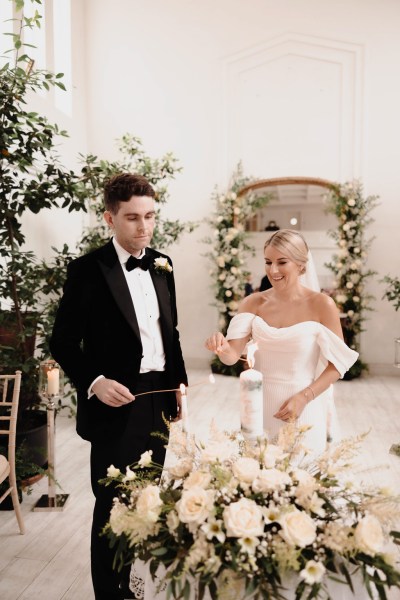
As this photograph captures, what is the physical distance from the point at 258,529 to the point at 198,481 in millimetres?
191

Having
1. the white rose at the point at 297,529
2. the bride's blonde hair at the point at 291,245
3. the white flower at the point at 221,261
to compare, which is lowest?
the white rose at the point at 297,529

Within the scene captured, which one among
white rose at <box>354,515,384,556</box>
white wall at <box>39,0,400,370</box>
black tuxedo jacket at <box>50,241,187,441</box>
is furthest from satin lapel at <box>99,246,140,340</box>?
white wall at <box>39,0,400,370</box>

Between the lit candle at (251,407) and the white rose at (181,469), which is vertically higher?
the lit candle at (251,407)

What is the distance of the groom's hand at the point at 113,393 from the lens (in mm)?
1809

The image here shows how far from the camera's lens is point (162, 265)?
214 centimetres

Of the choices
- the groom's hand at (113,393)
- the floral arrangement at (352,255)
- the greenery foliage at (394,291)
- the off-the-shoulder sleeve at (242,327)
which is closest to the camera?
the groom's hand at (113,393)

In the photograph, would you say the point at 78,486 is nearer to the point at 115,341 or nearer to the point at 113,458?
the point at 113,458

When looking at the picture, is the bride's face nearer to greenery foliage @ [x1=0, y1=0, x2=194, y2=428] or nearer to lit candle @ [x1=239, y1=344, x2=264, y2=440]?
lit candle @ [x1=239, y1=344, x2=264, y2=440]

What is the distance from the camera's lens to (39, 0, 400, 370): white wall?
7.28 meters

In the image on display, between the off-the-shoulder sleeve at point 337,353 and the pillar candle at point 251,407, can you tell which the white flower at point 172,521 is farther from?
the off-the-shoulder sleeve at point 337,353

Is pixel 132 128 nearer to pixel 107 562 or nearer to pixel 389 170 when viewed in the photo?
pixel 389 170

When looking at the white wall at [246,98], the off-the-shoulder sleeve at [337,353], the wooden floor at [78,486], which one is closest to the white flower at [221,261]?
the white wall at [246,98]

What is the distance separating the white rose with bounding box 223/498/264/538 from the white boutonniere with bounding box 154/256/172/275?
1225 millimetres

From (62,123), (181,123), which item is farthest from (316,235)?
(62,123)
